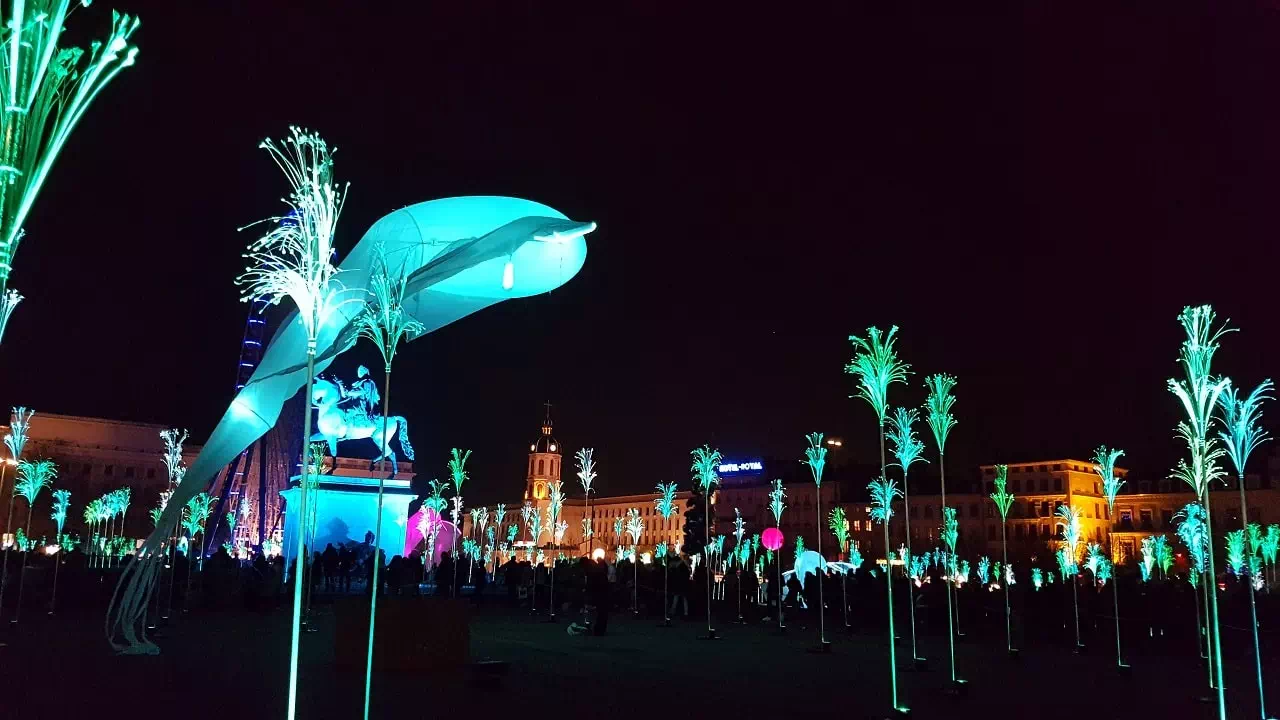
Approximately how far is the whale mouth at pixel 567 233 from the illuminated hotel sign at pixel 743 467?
357 feet

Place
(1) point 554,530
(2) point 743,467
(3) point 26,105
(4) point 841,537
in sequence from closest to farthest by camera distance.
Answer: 1. (3) point 26,105
2. (1) point 554,530
3. (4) point 841,537
4. (2) point 743,467

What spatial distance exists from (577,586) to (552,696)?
17295mm

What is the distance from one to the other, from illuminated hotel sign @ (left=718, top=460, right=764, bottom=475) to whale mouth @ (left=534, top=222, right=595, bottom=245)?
109m

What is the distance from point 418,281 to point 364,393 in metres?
18.6

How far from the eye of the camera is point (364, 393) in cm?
3144

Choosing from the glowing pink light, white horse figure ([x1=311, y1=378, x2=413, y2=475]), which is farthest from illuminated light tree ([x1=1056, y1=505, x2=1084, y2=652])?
white horse figure ([x1=311, y1=378, x2=413, y2=475])

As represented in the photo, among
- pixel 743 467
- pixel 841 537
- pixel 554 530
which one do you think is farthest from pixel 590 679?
pixel 743 467

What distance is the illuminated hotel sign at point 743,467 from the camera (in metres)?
123

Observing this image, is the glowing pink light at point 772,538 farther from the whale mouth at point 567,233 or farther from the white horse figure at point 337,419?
the whale mouth at point 567,233

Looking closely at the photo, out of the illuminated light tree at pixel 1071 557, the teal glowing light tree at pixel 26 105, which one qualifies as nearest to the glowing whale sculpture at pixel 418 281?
the teal glowing light tree at pixel 26 105

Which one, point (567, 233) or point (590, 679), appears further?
point (567, 233)

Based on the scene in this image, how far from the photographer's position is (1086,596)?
23.2 meters

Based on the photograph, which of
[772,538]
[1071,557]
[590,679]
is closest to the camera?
[590,679]

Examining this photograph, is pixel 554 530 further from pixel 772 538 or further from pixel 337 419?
pixel 337 419
